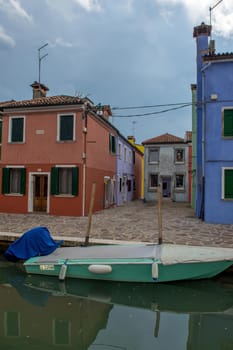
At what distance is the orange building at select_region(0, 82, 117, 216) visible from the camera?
15211 millimetres

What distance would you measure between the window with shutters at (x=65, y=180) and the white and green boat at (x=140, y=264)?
7333 millimetres

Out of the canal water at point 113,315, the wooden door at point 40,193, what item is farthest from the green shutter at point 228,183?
the wooden door at point 40,193

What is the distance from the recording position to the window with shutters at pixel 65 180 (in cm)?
1512

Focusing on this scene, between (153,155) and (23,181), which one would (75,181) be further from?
(153,155)

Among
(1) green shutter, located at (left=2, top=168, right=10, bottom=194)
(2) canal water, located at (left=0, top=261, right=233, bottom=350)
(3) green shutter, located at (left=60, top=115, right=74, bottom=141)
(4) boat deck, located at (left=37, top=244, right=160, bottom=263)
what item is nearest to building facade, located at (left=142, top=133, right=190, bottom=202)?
(3) green shutter, located at (left=60, top=115, right=74, bottom=141)

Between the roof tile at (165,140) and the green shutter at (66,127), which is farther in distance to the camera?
the roof tile at (165,140)

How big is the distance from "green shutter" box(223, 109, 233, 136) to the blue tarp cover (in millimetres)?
8951

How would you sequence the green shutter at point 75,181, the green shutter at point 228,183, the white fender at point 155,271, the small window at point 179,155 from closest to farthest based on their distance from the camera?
the white fender at point 155,271
the green shutter at point 228,183
the green shutter at point 75,181
the small window at point 179,155

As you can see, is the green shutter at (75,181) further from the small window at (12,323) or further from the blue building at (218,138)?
the small window at (12,323)

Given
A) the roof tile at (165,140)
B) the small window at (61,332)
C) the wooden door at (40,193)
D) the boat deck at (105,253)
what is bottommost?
the small window at (61,332)

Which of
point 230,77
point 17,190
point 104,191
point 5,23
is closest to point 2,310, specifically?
point 17,190

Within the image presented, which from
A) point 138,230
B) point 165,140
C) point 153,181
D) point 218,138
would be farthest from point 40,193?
point 165,140

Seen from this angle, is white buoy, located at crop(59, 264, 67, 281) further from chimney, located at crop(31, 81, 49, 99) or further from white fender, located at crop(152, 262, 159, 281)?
chimney, located at crop(31, 81, 49, 99)

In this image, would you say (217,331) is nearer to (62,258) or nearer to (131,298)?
(131,298)
